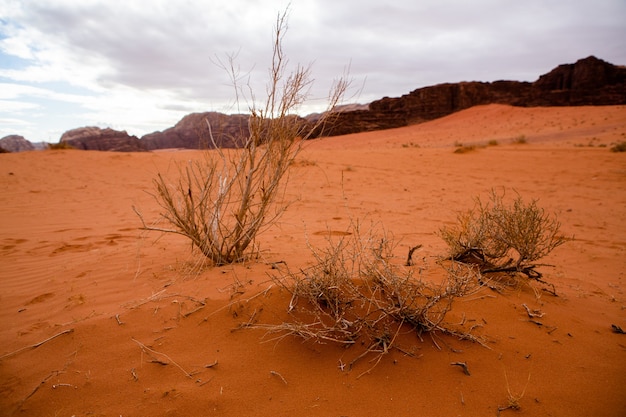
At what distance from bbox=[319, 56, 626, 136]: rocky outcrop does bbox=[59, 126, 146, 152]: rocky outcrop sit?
21.5 m

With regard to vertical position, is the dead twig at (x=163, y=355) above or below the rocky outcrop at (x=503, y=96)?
below

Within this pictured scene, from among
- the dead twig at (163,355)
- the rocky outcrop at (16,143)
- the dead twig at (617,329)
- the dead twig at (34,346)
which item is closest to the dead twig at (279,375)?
the dead twig at (163,355)

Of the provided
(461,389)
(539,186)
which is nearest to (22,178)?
(461,389)

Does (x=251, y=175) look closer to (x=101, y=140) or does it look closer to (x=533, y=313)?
(x=533, y=313)

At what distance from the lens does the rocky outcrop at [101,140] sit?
3478cm

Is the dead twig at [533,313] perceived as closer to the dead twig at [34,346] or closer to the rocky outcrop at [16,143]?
the dead twig at [34,346]

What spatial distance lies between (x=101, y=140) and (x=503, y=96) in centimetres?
4387

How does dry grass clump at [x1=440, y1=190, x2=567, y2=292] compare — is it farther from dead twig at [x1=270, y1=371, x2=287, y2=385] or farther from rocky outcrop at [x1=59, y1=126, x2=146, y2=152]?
rocky outcrop at [x1=59, y1=126, x2=146, y2=152]

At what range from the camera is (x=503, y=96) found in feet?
130

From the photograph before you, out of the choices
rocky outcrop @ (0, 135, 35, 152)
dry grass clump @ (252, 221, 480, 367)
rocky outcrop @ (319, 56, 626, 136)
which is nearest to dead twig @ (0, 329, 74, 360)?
dry grass clump @ (252, 221, 480, 367)

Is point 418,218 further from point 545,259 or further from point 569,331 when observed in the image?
point 569,331

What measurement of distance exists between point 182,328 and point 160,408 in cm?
62

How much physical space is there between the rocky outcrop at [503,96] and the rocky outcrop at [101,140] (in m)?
21.5

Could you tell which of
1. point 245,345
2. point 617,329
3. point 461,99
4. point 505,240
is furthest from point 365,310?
point 461,99
